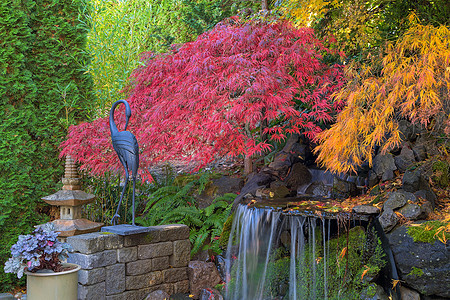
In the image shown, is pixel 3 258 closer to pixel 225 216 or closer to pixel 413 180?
pixel 225 216

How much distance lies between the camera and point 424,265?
373cm

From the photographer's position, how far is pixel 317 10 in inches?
219

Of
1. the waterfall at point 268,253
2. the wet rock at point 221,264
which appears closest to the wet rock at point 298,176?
the waterfall at point 268,253

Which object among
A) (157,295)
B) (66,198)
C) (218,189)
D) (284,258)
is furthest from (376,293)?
(66,198)

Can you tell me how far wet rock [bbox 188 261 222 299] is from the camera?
15.4 feet

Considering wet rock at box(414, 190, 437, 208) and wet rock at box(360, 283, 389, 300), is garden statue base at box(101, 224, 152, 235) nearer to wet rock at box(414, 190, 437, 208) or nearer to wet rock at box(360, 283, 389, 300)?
wet rock at box(360, 283, 389, 300)

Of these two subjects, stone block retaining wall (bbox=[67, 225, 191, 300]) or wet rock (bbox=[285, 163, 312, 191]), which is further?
wet rock (bbox=[285, 163, 312, 191])

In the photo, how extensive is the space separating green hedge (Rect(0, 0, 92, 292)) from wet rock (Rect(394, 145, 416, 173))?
14.4 ft

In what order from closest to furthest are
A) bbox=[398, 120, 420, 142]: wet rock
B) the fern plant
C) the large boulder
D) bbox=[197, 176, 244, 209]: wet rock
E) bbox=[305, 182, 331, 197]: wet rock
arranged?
the large boulder → bbox=[398, 120, 420, 142]: wet rock → the fern plant → bbox=[305, 182, 331, 197]: wet rock → bbox=[197, 176, 244, 209]: wet rock

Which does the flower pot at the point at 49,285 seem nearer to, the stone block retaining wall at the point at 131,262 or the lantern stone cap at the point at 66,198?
the stone block retaining wall at the point at 131,262

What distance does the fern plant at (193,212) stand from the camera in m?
5.54

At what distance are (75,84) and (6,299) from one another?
2.82 metres

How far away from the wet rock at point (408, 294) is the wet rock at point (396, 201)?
0.82 m

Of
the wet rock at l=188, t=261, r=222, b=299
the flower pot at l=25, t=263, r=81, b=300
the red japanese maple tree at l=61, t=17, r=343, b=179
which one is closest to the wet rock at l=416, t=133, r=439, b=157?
the red japanese maple tree at l=61, t=17, r=343, b=179
